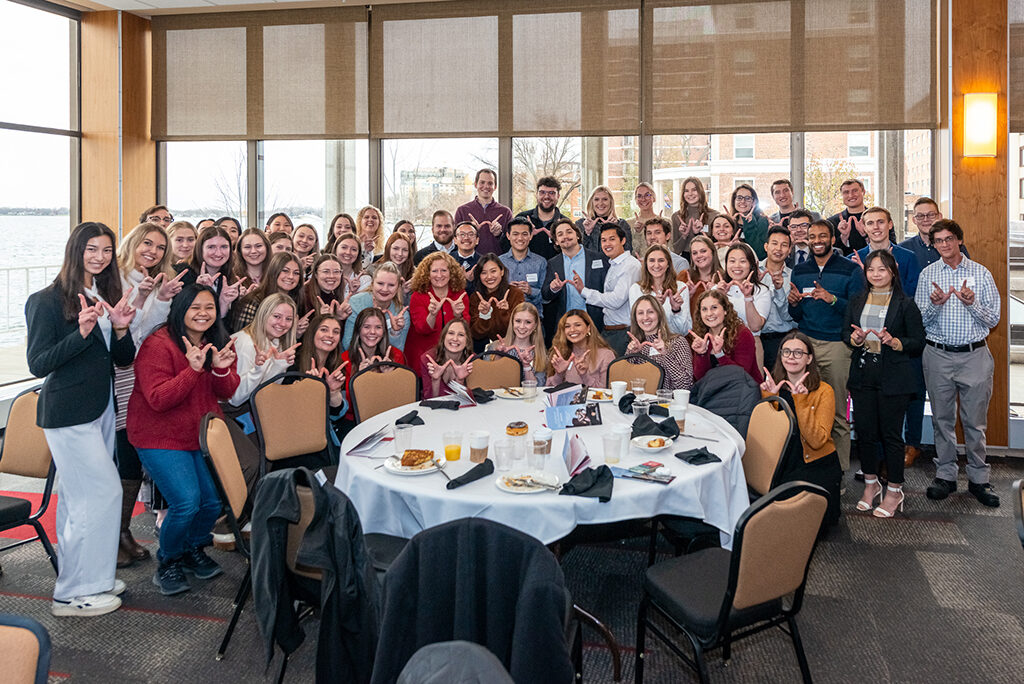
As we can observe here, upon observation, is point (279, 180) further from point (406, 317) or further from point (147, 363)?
point (147, 363)

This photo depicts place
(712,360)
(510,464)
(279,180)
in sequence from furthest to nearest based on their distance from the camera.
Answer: (279,180)
(712,360)
(510,464)

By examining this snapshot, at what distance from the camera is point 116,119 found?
8617 millimetres

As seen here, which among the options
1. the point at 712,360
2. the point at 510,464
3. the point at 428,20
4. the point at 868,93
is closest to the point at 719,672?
the point at 510,464

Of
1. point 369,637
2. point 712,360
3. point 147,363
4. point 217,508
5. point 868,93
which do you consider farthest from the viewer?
point 868,93

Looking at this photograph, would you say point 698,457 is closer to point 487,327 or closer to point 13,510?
point 487,327

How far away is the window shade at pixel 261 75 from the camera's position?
331 inches

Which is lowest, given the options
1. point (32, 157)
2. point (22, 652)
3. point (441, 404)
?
point (22, 652)

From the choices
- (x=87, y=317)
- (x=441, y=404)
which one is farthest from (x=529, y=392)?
(x=87, y=317)

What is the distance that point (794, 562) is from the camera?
2.70 m

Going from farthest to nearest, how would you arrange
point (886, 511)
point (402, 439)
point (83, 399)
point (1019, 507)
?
point (886, 511) < point (83, 399) < point (402, 439) < point (1019, 507)

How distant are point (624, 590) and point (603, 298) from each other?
2595 millimetres

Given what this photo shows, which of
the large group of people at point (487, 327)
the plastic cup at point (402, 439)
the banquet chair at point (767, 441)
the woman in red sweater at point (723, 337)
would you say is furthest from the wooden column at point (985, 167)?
the plastic cup at point (402, 439)

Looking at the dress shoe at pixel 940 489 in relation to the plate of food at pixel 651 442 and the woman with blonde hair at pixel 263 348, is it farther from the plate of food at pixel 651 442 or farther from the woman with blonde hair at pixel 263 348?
the woman with blonde hair at pixel 263 348

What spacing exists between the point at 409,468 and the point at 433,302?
8.36ft
